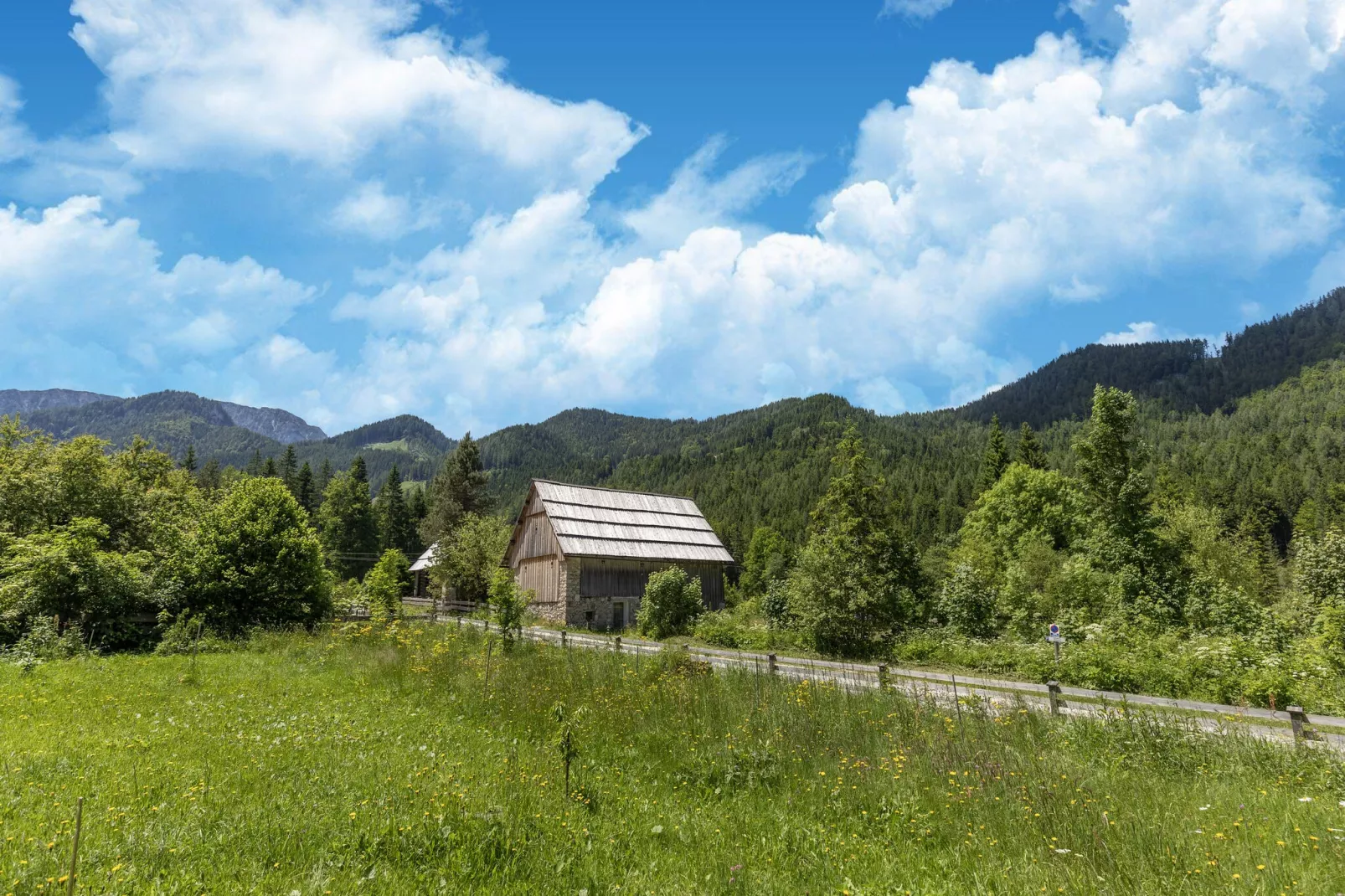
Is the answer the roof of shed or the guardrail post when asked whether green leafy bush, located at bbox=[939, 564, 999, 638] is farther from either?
the guardrail post

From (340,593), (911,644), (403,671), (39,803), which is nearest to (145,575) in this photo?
(340,593)

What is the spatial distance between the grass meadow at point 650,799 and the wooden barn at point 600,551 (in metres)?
26.6

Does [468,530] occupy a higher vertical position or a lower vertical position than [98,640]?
higher

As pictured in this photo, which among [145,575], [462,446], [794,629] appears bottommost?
[794,629]

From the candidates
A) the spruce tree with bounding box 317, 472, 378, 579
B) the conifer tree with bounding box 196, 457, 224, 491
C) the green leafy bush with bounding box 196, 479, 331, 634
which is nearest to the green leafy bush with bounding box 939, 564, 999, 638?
the green leafy bush with bounding box 196, 479, 331, 634

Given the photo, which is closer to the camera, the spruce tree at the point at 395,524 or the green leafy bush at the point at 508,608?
the green leafy bush at the point at 508,608

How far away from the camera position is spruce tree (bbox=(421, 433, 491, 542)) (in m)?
64.8

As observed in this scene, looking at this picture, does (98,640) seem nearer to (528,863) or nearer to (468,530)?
(528,863)

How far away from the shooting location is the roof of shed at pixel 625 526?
4147 centimetres

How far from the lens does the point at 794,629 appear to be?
102 feet

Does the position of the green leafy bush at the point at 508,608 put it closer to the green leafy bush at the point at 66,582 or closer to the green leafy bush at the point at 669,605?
the green leafy bush at the point at 669,605

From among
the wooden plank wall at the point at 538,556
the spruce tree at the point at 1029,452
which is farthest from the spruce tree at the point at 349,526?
the spruce tree at the point at 1029,452

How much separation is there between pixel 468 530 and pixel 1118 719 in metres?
48.4

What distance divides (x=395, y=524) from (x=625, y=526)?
59.6m
